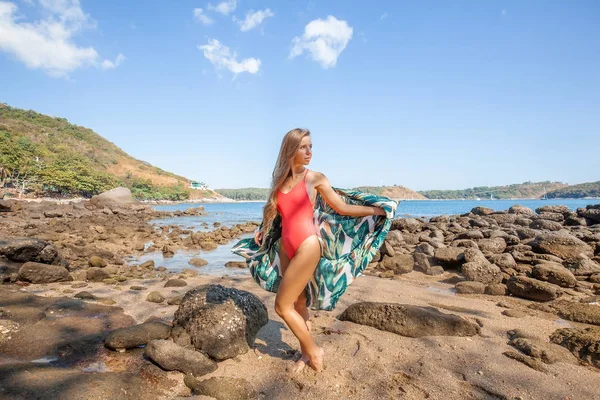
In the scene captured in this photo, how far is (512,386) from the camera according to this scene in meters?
2.84

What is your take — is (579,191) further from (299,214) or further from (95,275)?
(299,214)

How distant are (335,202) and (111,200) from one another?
50.4m

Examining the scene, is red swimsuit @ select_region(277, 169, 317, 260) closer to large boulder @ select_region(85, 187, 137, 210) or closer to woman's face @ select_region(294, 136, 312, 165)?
woman's face @ select_region(294, 136, 312, 165)

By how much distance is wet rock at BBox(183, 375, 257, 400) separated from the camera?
2711 millimetres

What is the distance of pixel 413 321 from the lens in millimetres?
3998

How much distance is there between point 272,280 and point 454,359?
194 centimetres

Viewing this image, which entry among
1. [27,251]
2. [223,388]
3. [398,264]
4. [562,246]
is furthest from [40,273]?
[562,246]

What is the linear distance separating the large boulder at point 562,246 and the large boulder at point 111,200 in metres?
43.6

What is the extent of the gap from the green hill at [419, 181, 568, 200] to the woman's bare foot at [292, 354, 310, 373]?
606ft

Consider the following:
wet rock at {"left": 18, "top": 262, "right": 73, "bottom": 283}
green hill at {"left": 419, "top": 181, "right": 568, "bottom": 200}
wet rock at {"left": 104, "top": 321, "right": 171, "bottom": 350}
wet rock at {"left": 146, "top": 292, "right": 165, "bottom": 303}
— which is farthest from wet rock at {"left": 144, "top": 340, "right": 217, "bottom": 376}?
green hill at {"left": 419, "top": 181, "right": 568, "bottom": 200}

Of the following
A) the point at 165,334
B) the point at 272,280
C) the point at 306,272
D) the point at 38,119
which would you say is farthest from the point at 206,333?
the point at 38,119

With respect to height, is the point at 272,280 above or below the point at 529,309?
above

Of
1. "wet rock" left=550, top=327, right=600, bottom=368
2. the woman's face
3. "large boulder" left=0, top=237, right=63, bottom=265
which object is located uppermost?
the woman's face

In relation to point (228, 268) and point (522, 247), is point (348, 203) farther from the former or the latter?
point (522, 247)
